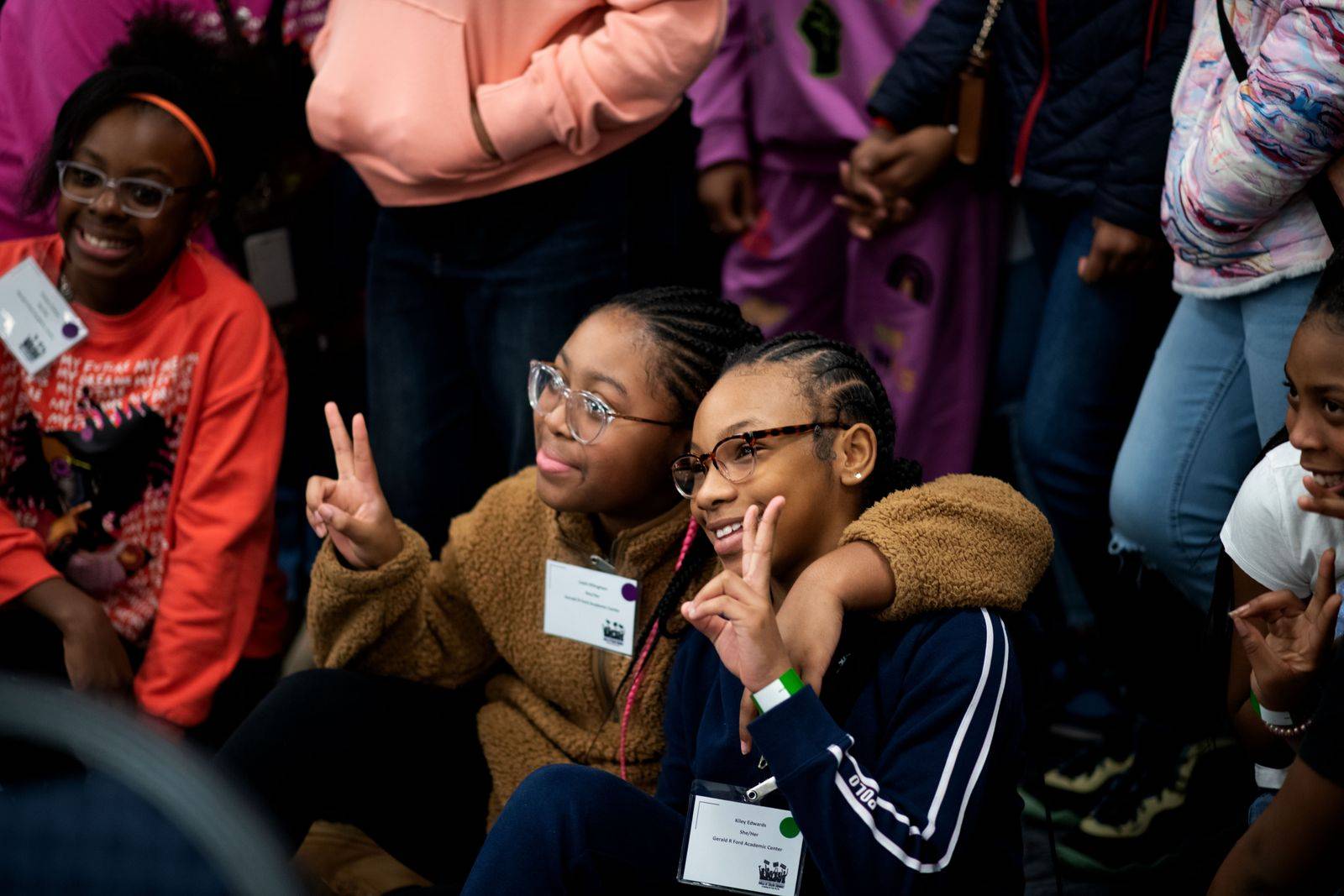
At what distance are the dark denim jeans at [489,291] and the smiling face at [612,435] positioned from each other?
1.29 feet

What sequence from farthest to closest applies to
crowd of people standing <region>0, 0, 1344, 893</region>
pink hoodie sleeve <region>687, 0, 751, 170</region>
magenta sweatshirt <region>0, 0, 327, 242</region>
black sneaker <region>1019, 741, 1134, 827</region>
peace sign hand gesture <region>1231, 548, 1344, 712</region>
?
1. pink hoodie sleeve <region>687, 0, 751, 170</region>
2. magenta sweatshirt <region>0, 0, 327, 242</region>
3. black sneaker <region>1019, 741, 1134, 827</region>
4. crowd of people standing <region>0, 0, 1344, 893</region>
5. peace sign hand gesture <region>1231, 548, 1344, 712</region>

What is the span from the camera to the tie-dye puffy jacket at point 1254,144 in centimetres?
163

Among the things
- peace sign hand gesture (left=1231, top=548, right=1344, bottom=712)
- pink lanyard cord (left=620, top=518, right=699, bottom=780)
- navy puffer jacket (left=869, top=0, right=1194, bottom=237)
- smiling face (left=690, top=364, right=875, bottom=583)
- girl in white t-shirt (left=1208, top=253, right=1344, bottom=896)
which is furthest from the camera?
navy puffer jacket (left=869, top=0, right=1194, bottom=237)

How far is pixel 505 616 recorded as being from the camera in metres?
2.07

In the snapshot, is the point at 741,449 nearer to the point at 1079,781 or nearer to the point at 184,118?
the point at 1079,781

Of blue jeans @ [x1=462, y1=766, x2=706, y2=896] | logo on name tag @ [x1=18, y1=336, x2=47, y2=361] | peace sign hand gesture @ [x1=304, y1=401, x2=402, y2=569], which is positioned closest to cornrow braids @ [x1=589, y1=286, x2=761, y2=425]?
peace sign hand gesture @ [x1=304, y1=401, x2=402, y2=569]

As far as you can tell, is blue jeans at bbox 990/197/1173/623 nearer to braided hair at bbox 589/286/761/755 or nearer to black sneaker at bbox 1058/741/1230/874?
black sneaker at bbox 1058/741/1230/874

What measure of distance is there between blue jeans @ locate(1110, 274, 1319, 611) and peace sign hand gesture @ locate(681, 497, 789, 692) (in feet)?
2.60

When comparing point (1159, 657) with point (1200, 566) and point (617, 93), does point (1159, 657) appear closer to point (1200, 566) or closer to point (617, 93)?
point (1200, 566)

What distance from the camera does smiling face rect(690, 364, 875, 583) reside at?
1.67 meters

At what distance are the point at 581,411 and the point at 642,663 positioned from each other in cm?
37

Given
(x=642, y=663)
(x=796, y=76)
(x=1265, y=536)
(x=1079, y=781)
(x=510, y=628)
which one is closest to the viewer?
(x=1265, y=536)

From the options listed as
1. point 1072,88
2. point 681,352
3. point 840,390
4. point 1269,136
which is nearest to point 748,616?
point 840,390

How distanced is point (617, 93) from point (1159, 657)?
1300 mm
